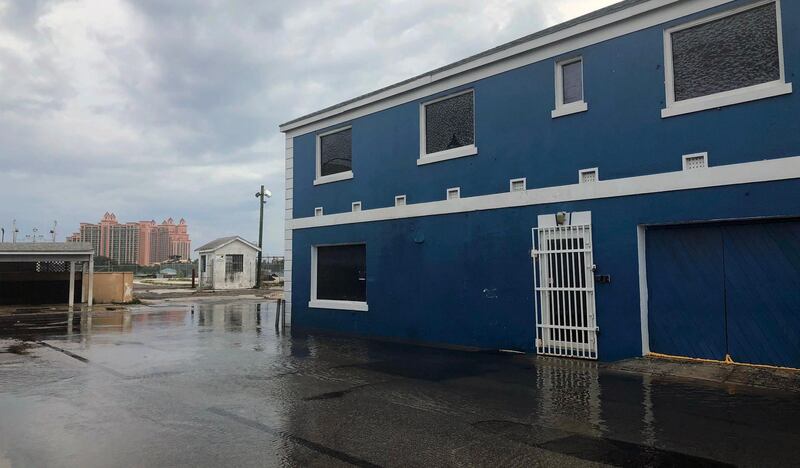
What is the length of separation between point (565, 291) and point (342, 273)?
6.57 metres

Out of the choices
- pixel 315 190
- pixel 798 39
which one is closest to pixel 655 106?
pixel 798 39

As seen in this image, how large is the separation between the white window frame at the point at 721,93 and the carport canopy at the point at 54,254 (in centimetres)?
2456

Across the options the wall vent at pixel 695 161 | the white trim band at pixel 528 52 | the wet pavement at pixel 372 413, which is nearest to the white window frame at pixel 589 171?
the wall vent at pixel 695 161

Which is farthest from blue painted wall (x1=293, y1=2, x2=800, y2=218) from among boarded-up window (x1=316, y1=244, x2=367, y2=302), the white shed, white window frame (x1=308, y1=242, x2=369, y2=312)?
the white shed

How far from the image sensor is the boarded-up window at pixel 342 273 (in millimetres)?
13906

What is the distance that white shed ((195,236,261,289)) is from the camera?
39681 mm

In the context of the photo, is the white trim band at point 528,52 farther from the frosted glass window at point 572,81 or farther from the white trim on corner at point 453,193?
the white trim on corner at point 453,193

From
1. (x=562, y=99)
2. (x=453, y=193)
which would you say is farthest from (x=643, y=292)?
(x=453, y=193)

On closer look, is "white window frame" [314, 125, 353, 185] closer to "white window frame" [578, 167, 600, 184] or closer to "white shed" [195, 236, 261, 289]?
"white window frame" [578, 167, 600, 184]

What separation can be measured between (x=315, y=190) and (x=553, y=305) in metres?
7.82

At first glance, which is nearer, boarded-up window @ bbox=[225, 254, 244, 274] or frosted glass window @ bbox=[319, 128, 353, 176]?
frosted glass window @ bbox=[319, 128, 353, 176]

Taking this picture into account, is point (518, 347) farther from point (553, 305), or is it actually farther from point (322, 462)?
point (322, 462)

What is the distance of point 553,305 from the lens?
9.84 m

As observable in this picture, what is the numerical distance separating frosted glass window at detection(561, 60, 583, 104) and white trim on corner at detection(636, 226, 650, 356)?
280cm
